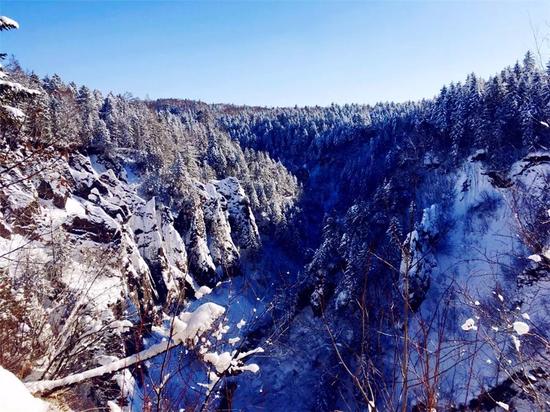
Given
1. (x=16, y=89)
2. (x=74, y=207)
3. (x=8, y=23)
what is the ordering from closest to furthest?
1. (x=8, y=23)
2. (x=16, y=89)
3. (x=74, y=207)

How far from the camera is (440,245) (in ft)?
121

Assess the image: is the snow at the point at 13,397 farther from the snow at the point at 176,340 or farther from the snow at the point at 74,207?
the snow at the point at 74,207

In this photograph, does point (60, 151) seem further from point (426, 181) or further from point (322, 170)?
point (322, 170)

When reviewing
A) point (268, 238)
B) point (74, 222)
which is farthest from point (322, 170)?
point (74, 222)

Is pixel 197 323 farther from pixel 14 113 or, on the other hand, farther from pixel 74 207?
pixel 74 207

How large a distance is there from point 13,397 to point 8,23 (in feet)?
17.8

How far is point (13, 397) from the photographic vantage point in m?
2.07

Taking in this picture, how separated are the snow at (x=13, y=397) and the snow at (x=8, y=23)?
5206 mm

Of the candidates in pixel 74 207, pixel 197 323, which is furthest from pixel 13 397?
pixel 74 207

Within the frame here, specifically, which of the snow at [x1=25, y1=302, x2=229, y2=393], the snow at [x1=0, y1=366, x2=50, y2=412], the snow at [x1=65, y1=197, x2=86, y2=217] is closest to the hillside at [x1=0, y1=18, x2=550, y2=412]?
the snow at [x1=65, y1=197, x2=86, y2=217]

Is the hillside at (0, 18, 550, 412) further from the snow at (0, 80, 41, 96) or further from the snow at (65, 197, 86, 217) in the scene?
the snow at (65, 197, 86, 217)

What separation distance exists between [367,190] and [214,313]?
7547cm

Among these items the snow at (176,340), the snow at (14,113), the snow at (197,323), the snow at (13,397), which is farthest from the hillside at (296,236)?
the snow at (13,397)

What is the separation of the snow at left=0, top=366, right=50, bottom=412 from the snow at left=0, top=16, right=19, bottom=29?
17.1ft
